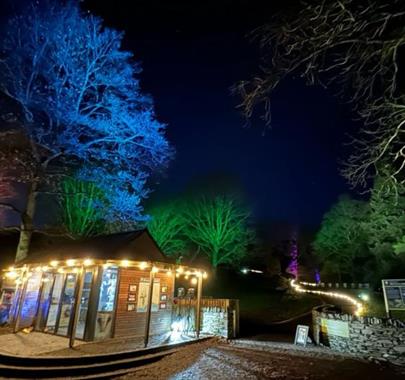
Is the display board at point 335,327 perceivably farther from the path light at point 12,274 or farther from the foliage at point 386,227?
the path light at point 12,274

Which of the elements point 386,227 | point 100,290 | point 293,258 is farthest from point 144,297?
point 293,258

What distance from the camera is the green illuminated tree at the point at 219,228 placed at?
2683cm

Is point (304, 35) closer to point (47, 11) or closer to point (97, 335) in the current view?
point (97, 335)

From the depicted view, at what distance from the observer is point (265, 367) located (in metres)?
6.99

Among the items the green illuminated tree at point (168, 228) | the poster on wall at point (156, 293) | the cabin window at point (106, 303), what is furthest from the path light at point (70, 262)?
the green illuminated tree at point (168, 228)

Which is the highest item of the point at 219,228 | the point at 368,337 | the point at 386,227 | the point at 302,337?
the point at 219,228

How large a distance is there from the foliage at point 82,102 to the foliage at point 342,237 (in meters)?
24.5

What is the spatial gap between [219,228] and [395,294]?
630 inches

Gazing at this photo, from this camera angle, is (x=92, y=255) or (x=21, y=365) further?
(x=92, y=255)

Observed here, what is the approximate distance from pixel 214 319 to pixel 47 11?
15097 millimetres

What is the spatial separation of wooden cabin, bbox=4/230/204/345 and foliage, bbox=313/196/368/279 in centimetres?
2427

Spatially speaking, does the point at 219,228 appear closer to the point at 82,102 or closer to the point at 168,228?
the point at 168,228

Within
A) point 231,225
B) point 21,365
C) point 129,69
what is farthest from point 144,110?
point 231,225

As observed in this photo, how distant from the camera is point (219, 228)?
2692 centimetres
